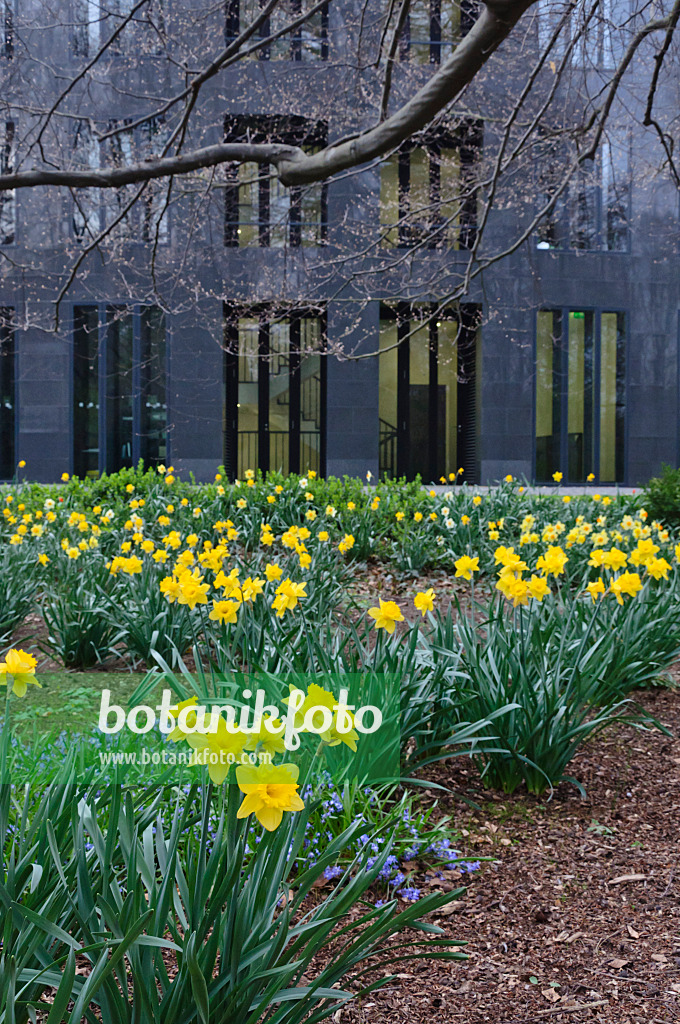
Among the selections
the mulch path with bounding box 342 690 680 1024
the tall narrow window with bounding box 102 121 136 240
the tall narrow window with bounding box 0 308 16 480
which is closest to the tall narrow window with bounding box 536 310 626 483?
the tall narrow window with bounding box 102 121 136 240

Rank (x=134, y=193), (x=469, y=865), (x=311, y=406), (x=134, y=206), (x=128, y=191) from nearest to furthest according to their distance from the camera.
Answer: (x=469, y=865) < (x=134, y=193) < (x=128, y=191) < (x=134, y=206) < (x=311, y=406)

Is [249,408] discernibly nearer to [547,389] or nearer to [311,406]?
[311,406]

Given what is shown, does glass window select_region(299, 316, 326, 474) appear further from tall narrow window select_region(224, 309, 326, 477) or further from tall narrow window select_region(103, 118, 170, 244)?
tall narrow window select_region(103, 118, 170, 244)

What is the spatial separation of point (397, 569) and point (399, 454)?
9688mm

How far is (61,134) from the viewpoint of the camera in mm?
10570

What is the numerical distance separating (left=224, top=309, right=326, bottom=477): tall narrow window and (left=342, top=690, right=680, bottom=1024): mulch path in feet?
42.5

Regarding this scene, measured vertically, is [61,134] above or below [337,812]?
above

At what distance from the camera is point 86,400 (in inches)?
594

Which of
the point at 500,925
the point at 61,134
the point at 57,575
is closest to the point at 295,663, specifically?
the point at 500,925

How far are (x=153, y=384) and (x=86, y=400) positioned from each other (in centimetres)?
137

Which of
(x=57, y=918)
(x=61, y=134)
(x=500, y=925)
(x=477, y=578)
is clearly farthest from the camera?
(x=61, y=134)

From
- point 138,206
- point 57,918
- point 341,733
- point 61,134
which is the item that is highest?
point 61,134

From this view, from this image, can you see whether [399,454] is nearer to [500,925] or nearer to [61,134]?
[61,134]

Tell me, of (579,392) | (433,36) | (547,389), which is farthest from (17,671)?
(433,36)
